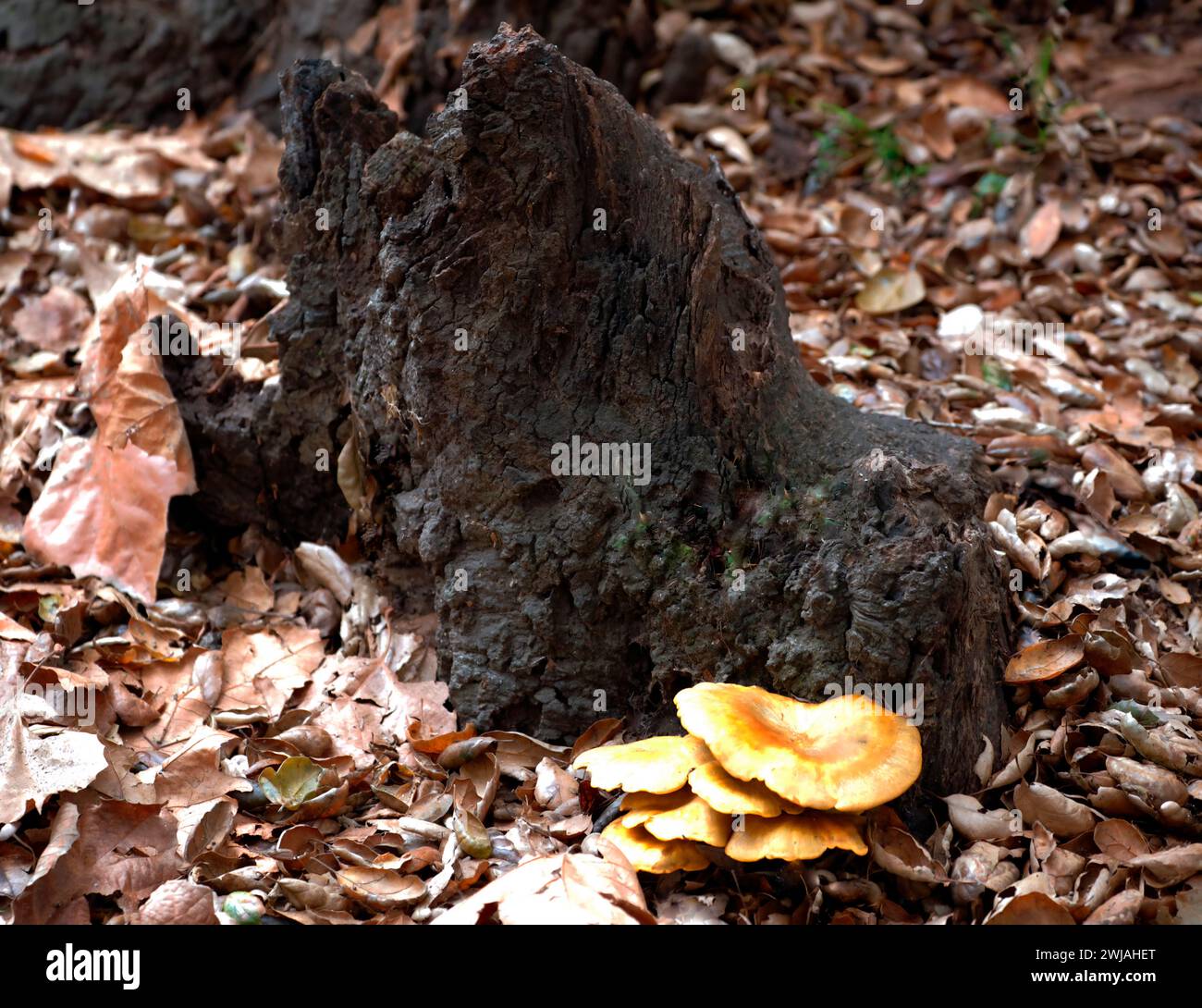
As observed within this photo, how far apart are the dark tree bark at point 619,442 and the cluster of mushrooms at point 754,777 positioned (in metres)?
0.22

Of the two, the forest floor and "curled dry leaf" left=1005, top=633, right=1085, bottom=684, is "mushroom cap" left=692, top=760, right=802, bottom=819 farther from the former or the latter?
"curled dry leaf" left=1005, top=633, right=1085, bottom=684

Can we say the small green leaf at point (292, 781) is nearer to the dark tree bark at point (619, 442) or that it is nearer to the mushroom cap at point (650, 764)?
the dark tree bark at point (619, 442)

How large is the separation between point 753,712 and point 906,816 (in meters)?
0.52

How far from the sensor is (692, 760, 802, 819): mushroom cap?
2580 millimetres

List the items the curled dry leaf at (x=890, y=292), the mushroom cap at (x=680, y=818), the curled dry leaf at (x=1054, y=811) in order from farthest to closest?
the curled dry leaf at (x=890, y=292), the curled dry leaf at (x=1054, y=811), the mushroom cap at (x=680, y=818)

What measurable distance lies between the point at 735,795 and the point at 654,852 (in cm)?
28

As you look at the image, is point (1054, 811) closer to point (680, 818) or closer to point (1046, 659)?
point (1046, 659)

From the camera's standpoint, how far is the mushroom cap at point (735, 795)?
8.46 feet

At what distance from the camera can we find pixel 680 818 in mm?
2713

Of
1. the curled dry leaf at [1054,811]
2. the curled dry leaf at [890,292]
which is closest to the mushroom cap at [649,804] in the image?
the curled dry leaf at [1054,811]

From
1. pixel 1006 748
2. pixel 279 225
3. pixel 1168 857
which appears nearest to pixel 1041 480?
pixel 1006 748

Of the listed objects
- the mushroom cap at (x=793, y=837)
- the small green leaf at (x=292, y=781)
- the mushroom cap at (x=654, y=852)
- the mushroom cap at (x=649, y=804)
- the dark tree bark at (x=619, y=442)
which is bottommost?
the small green leaf at (x=292, y=781)

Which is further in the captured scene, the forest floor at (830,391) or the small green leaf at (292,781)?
the small green leaf at (292,781)

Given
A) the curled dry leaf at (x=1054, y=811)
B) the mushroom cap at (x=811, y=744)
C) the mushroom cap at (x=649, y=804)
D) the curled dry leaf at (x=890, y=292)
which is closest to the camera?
the mushroom cap at (x=811, y=744)
